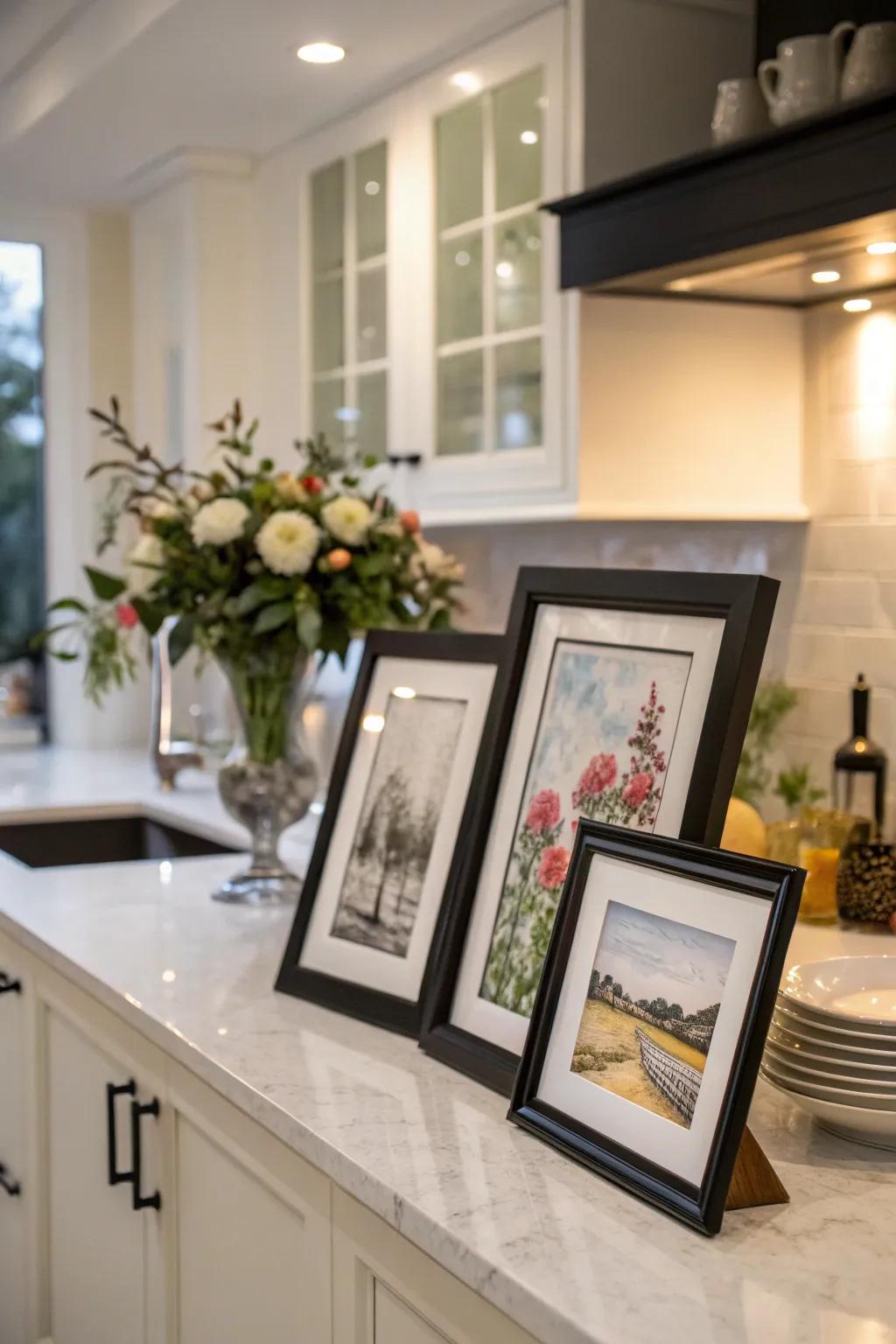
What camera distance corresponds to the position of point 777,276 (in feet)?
6.66

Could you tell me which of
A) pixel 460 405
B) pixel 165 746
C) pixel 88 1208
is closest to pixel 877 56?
pixel 460 405

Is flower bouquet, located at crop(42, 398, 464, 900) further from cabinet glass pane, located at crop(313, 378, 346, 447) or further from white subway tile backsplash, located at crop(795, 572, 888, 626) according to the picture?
cabinet glass pane, located at crop(313, 378, 346, 447)

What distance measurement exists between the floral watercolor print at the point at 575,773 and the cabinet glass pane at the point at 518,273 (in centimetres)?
112

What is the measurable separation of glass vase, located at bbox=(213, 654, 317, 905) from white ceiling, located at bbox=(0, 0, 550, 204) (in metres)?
1.08

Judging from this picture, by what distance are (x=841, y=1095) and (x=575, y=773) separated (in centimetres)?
36

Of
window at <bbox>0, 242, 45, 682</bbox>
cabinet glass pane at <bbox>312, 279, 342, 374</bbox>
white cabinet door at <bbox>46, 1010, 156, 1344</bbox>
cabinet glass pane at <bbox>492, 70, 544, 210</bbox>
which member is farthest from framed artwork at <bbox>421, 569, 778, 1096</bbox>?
window at <bbox>0, 242, 45, 682</bbox>

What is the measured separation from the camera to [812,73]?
5.99ft

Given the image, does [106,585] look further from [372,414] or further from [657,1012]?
[657,1012]

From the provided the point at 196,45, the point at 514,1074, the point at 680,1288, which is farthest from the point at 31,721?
the point at 680,1288

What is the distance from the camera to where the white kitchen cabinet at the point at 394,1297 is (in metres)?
1.05

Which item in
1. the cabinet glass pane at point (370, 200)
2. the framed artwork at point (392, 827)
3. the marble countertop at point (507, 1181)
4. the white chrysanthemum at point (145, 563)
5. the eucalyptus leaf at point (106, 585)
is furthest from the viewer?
the cabinet glass pane at point (370, 200)

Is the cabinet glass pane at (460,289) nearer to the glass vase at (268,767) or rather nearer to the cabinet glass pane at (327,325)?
the cabinet glass pane at (327,325)

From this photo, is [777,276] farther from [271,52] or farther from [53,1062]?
[53,1062]

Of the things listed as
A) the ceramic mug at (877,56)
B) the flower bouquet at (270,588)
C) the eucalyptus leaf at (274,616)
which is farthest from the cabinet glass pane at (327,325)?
the ceramic mug at (877,56)
